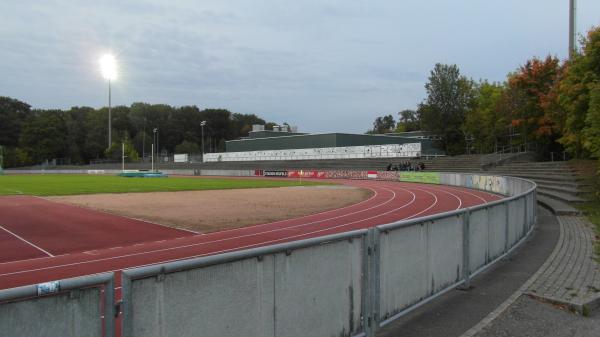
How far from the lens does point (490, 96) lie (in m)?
77.7

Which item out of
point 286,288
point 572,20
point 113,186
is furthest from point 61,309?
point 572,20

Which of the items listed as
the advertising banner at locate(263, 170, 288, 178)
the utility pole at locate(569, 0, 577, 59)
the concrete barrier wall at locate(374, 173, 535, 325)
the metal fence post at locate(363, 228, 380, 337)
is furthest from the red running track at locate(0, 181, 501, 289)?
the advertising banner at locate(263, 170, 288, 178)

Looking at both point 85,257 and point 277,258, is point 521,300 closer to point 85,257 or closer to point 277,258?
point 277,258

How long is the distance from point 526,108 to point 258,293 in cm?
5522

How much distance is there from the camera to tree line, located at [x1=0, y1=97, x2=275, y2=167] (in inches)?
5128

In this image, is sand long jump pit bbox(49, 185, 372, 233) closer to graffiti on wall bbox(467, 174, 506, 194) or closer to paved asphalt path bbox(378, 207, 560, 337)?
paved asphalt path bbox(378, 207, 560, 337)

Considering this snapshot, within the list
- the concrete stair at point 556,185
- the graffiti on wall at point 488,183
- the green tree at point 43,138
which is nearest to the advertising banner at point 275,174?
the concrete stair at point 556,185

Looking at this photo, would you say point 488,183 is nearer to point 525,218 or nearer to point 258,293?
point 525,218

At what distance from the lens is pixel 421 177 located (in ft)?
166

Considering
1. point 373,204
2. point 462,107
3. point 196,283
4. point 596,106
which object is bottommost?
point 373,204

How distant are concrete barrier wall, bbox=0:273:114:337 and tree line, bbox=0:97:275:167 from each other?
383ft

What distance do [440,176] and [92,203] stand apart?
33264 millimetres

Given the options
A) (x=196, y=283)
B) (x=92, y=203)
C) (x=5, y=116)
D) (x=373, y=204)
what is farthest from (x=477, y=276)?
(x=5, y=116)

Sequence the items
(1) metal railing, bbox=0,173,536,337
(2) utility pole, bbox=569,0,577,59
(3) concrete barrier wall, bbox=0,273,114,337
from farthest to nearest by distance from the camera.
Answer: (2) utility pole, bbox=569,0,577,59
(1) metal railing, bbox=0,173,536,337
(3) concrete barrier wall, bbox=0,273,114,337
